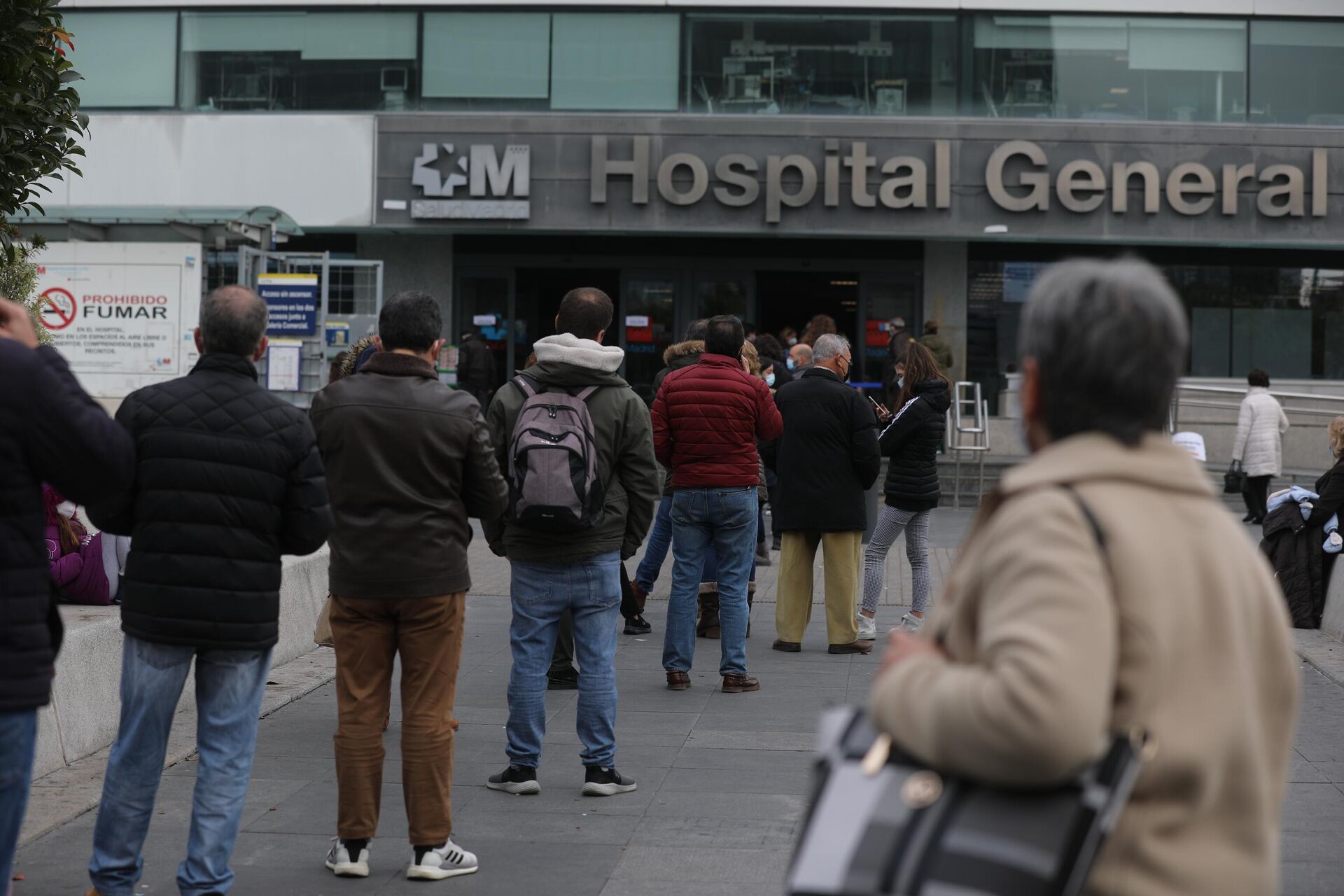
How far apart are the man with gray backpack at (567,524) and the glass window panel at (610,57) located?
57.4 ft

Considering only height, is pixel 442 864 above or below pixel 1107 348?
below

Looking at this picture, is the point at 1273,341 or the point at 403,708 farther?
the point at 1273,341

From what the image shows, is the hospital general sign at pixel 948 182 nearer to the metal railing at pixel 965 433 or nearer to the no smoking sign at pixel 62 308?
the metal railing at pixel 965 433

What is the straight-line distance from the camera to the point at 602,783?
6168 millimetres

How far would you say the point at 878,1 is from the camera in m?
22.9

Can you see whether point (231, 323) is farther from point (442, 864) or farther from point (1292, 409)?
point (1292, 409)

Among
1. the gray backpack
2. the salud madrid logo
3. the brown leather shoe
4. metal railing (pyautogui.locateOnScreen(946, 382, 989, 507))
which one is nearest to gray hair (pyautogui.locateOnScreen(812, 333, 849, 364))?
the brown leather shoe

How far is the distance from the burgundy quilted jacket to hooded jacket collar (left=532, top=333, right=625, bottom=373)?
192cm

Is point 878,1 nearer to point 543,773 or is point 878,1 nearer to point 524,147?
point 524,147

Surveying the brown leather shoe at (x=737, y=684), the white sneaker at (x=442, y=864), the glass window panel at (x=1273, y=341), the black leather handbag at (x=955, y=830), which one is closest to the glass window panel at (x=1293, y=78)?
the glass window panel at (x=1273, y=341)

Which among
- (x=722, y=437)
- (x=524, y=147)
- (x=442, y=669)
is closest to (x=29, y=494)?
(x=442, y=669)

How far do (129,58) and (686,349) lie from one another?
16.9 meters

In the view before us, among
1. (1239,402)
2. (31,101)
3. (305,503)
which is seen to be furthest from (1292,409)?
(305,503)

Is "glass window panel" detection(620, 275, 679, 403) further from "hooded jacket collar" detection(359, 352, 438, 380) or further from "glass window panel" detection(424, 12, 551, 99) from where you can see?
"hooded jacket collar" detection(359, 352, 438, 380)
